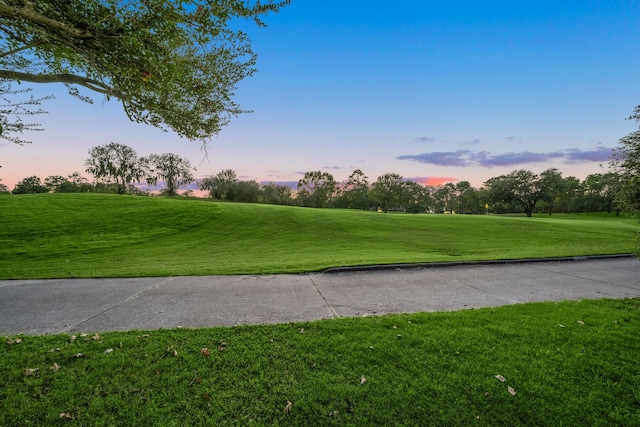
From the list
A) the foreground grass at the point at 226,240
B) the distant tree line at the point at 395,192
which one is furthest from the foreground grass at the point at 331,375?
the distant tree line at the point at 395,192

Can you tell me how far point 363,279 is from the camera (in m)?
8.02

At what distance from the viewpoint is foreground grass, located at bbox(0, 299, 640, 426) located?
2648mm

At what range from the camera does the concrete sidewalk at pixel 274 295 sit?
16.1 ft

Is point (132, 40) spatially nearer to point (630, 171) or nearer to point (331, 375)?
point (331, 375)

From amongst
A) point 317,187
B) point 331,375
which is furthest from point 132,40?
point 317,187

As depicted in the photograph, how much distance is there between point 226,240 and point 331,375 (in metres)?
15.4

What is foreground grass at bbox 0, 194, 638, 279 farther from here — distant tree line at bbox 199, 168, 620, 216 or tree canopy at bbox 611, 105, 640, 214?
distant tree line at bbox 199, 168, 620, 216

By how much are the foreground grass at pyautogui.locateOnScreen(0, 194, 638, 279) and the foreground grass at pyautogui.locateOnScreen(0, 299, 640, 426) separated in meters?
4.98

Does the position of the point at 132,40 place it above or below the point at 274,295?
above

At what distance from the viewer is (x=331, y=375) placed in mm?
3205

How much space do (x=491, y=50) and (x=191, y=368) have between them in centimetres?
1965

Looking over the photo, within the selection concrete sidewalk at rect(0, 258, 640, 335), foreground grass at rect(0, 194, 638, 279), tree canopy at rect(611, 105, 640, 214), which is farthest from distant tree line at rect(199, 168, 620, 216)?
tree canopy at rect(611, 105, 640, 214)

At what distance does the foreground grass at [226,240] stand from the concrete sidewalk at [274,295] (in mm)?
1365

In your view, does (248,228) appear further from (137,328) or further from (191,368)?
(191,368)
